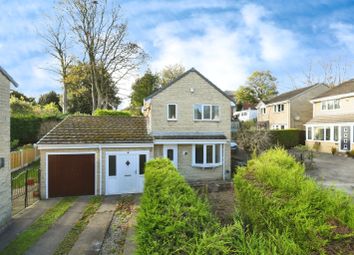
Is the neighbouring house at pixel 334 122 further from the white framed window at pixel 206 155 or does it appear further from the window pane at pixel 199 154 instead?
the window pane at pixel 199 154

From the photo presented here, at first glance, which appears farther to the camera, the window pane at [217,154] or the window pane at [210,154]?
the window pane at [217,154]

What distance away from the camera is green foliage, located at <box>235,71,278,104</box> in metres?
60.8

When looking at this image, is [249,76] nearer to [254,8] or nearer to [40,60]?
[40,60]

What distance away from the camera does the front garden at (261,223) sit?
326cm

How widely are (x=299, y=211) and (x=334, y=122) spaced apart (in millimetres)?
27891

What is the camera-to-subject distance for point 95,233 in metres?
9.46

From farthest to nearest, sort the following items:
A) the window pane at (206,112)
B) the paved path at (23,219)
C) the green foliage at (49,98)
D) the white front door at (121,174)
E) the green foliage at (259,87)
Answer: the green foliage at (259,87), the green foliage at (49,98), the window pane at (206,112), the white front door at (121,174), the paved path at (23,219)

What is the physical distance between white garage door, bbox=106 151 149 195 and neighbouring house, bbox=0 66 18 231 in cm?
588

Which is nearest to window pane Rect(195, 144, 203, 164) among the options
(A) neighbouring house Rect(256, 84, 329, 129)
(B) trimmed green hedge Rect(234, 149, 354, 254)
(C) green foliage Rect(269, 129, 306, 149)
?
(B) trimmed green hedge Rect(234, 149, 354, 254)

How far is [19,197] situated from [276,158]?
1455cm

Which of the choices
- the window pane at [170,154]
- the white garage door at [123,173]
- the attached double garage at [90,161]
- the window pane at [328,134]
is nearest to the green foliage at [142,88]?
the window pane at [170,154]

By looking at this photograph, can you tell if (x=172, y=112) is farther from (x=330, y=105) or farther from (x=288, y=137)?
(x=330, y=105)

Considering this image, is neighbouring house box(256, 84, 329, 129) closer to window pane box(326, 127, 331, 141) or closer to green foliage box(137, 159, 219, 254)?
window pane box(326, 127, 331, 141)

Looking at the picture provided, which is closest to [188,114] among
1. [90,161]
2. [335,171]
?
[90,161]
